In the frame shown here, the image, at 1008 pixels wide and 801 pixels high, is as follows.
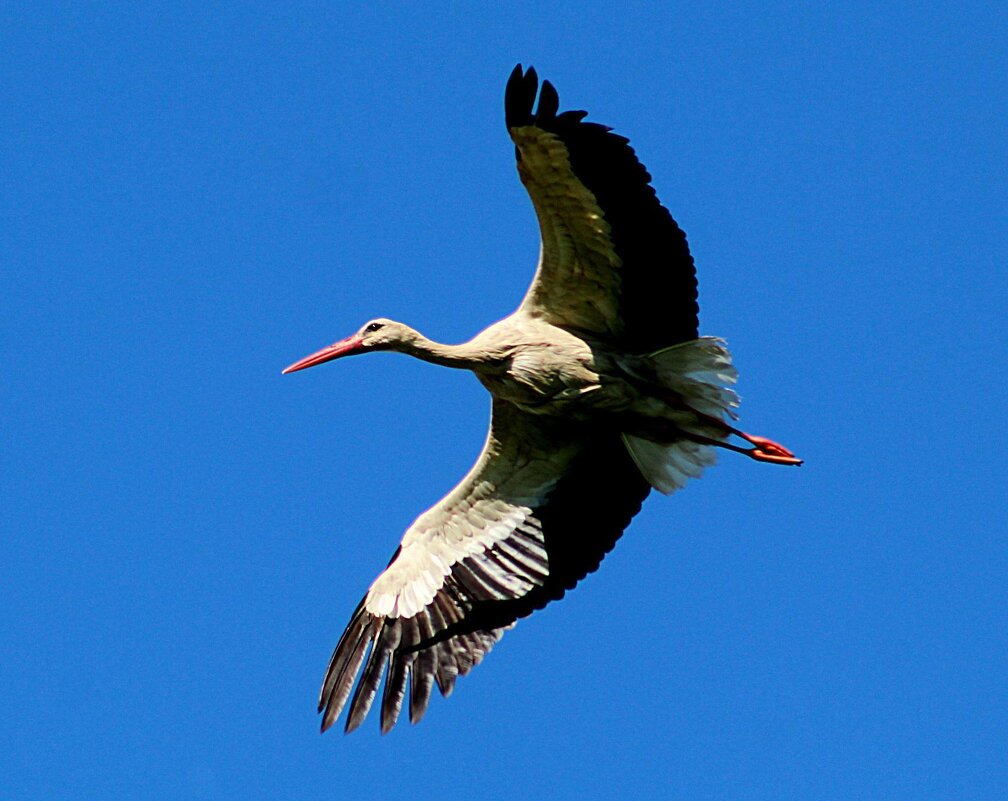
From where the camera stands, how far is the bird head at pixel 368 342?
1063cm

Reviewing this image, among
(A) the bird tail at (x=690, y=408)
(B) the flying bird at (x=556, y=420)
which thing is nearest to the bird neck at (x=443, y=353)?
(B) the flying bird at (x=556, y=420)

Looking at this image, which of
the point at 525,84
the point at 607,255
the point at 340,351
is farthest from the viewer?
the point at 340,351

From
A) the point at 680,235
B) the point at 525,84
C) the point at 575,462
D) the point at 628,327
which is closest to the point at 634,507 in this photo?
the point at 575,462

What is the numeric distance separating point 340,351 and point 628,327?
1.90 m

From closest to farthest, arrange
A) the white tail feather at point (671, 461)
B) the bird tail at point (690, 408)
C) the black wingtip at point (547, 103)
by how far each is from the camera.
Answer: the black wingtip at point (547, 103), the bird tail at point (690, 408), the white tail feather at point (671, 461)

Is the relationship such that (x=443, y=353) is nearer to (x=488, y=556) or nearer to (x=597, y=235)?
(x=597, y=235)

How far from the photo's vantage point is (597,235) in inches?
393

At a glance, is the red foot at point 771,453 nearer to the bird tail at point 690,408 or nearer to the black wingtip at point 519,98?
the bird tail at point 690,408

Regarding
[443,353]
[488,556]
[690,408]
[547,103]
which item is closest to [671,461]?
[690,408]

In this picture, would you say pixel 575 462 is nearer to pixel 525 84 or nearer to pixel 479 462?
pixel 479 462

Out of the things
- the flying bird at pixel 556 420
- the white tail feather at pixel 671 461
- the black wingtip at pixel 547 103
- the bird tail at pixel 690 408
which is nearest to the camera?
the black wingtip at pixel 547 103

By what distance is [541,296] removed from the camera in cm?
1040

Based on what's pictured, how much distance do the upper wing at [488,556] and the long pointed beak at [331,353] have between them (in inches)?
39.9

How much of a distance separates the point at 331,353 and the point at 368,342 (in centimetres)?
30
